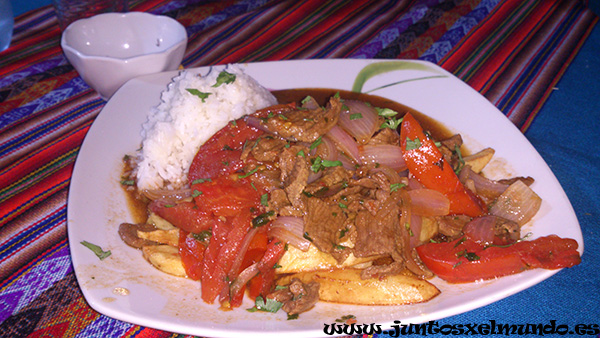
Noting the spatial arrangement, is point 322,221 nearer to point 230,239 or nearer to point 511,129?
point 230,239

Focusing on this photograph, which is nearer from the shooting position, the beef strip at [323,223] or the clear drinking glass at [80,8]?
the beef strip at [323,223]

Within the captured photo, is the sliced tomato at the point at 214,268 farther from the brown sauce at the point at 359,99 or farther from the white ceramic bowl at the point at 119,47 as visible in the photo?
the white ceramic bowl at the point at 119,47

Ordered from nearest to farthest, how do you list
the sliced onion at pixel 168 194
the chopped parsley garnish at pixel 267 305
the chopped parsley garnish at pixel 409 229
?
the chopped parsley garnish at pixel 267 305 → the chopped parsley garnish at pixel 409 229 → the sliced onion at pixel 168 194

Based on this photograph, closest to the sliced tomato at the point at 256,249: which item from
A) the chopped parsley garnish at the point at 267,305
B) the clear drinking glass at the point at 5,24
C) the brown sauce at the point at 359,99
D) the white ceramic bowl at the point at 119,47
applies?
the chopped parsley garnish at the point at 267,305

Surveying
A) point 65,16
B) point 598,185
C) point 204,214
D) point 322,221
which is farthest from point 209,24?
point 598,185

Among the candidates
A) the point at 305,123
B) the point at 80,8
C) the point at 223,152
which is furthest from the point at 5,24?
the point at 305,123

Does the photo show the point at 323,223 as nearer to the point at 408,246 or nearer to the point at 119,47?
the point at 408,246

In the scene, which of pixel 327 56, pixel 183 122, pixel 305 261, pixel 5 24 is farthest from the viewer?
pixel 327 56
